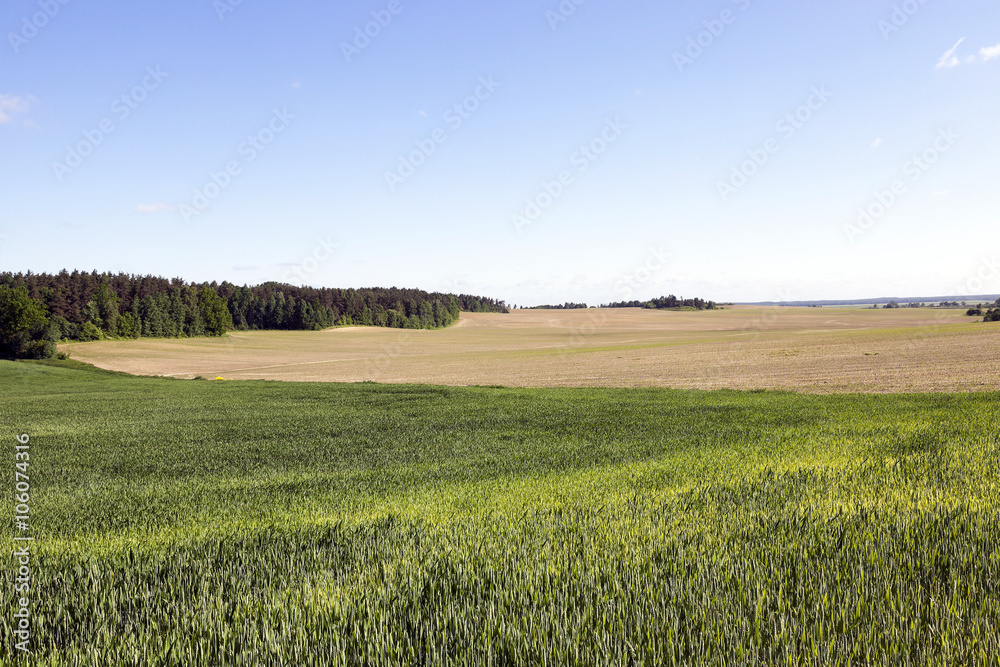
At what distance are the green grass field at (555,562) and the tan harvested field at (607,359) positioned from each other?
27135 mm

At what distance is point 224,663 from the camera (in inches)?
123

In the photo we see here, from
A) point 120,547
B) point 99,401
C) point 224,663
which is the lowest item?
point 99,401

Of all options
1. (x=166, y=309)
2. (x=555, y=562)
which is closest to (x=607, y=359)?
(x=555, y=562)

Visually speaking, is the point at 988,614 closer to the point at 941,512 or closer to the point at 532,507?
the point at 941,512

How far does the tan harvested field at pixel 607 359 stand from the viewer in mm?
37406

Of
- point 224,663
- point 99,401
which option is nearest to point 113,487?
point 224,663

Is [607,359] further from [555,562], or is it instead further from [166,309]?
[166,309]

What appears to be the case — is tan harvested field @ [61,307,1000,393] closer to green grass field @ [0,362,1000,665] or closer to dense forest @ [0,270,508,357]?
dense forest @ [0,270,508,357]

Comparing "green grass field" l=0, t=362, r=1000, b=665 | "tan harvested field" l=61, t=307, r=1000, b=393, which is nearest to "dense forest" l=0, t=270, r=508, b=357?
"tan harvested field" l=61, t=307, r=1000, b=393

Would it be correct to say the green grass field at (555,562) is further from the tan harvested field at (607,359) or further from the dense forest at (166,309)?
the dense forest at (166,309)

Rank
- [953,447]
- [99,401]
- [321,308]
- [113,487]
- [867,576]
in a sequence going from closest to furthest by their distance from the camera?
1. [867,576]
2. [953,447]
3. [113,487]
4. [99,401]
5. [321,308]

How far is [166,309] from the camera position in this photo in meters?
104

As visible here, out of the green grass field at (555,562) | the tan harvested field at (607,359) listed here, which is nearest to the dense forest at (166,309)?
the tan harvested field at (607,359)

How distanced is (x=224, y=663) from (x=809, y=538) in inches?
165
